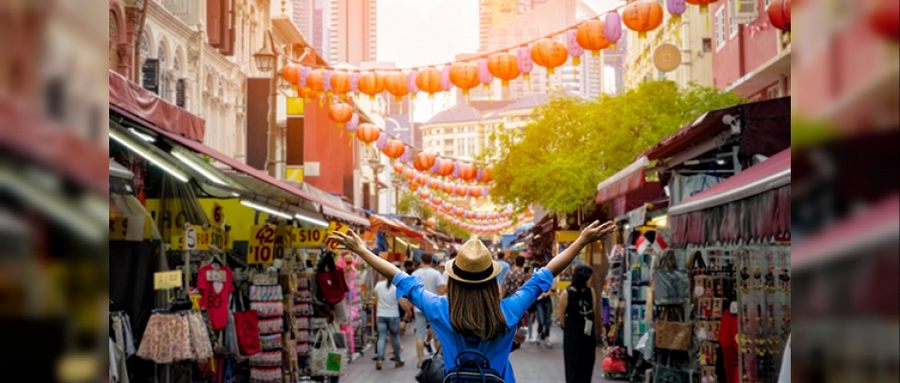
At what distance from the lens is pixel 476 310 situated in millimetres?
5477

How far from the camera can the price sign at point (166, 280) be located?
10.5 meters

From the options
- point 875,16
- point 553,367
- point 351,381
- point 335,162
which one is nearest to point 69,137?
point 875,16

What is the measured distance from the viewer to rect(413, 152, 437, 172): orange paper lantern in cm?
3553

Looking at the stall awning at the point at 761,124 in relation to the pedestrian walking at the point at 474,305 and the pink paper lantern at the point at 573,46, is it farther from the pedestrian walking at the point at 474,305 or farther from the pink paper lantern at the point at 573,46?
the pink paper lantern at the point at 573,46

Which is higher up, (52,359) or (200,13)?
(200,13)

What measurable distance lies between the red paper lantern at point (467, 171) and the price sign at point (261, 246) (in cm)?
2380

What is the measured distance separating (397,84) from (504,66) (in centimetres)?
328

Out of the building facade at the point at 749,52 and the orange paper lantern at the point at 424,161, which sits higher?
the building facade at the point at 749,52

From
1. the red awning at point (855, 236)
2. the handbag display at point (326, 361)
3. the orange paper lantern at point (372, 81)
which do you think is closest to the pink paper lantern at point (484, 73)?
the orange paper lantern at point (372, 81)

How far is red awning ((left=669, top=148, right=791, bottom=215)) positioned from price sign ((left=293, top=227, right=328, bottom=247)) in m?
7.43

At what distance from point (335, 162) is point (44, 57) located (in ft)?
125

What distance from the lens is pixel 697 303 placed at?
11.9m

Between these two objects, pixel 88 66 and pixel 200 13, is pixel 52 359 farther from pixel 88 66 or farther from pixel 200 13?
pixel 200 13

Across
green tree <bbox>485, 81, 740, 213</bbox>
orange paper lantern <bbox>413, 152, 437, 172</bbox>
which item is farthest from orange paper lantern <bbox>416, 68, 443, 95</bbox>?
orange paper lantern <bbox>413, 152, 437, 172</bbox>
